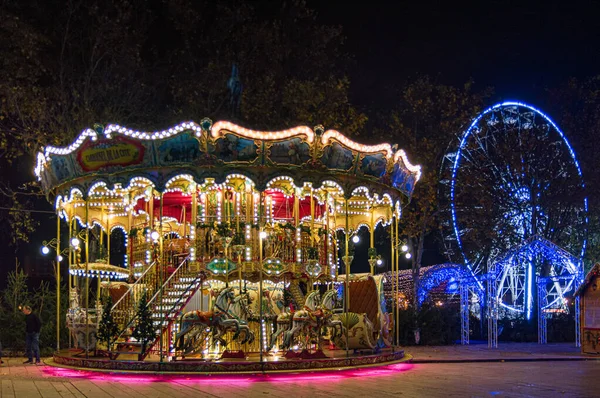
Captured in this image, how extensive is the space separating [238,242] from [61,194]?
15.3 ft

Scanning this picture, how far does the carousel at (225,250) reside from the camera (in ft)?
56.4

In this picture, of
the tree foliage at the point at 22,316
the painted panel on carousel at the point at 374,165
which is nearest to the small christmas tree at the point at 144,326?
the painted panel on carousel at the point at 374,165

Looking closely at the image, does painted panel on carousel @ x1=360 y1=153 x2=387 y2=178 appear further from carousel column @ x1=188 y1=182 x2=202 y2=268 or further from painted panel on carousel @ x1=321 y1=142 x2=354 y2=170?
carousel column @ x1=188 y1=182 x2=202 y2=268

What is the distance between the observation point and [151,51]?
100ft

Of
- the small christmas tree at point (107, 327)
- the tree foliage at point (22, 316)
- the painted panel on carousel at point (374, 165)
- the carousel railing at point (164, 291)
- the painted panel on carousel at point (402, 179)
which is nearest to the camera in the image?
the small christmas tree at point (107, 327)

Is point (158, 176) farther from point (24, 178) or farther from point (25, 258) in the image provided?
point (25, 258)

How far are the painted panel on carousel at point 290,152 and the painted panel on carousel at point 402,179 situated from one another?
296 centimetres

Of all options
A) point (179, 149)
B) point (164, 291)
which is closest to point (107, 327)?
point (164, 291)

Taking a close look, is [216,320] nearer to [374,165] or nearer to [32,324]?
[374,165]

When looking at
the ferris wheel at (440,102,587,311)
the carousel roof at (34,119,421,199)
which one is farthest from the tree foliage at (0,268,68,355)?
the ferris wheel at (440,102,587,311)

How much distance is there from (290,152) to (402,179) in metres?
3.97

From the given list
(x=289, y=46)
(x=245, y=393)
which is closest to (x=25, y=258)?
(x=289, y=46)

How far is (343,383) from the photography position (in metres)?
14.9

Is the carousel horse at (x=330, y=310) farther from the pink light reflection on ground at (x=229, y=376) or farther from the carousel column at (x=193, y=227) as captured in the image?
the carousel column at (x=193, y=227)
